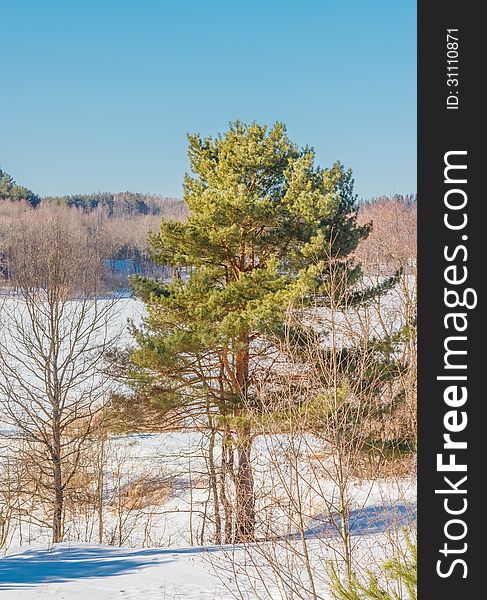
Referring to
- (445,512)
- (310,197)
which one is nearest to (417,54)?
(445,512)

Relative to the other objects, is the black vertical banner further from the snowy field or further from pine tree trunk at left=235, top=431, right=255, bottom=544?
pine tree trunk at left=235, top=431, right=255, bottom=544

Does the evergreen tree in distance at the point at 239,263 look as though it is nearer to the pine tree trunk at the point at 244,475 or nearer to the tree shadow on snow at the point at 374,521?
the pine tree trunk at the point at 244,475

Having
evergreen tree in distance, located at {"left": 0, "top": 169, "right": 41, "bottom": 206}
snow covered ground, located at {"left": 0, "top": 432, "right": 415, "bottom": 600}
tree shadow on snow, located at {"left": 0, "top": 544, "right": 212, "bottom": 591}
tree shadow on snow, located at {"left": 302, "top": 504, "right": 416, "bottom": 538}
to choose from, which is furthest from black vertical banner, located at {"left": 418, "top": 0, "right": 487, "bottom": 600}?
evergreen tree in distance, located at {"left": 0, "top": 169, "right": 41, "bottom": 206}

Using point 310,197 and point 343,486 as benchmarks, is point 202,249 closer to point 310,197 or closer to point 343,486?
point 310,197

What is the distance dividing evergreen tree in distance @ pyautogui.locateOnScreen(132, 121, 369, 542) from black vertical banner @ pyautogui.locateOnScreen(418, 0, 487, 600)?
325 inches

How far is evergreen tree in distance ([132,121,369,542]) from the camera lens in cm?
1067

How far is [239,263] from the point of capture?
1230 cm

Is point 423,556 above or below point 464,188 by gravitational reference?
below

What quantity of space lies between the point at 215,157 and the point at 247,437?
18.9 feet

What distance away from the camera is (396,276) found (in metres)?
11.6

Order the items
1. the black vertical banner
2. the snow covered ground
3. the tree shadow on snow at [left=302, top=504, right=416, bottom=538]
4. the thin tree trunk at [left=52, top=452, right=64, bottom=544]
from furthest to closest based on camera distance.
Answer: the thin tree trunk at [left=52, top=452, right=64, bottom=544]
the snow covered ground
the tree shadow on snow at [left=302, top=504, right=416, bottom=538]
the black vertical banner

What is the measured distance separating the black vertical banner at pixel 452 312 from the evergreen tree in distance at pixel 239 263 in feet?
27.1

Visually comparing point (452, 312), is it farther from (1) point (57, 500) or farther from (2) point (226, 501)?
(1) point (57, 500)

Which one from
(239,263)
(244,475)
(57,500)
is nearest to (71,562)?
(57,500)
